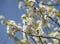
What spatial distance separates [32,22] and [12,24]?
0.79 feet

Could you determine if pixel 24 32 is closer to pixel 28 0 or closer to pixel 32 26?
pixel 32 26

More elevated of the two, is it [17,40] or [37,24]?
[37,24]

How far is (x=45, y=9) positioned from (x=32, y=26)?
25 cm

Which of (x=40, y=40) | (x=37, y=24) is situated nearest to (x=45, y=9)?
(x=37, y=24)

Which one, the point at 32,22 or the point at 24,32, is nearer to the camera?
the point at 24,32

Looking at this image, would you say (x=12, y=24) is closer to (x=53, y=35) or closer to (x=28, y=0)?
(x=28, y=0)

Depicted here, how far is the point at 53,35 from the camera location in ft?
7.95

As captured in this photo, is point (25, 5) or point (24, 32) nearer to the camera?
point (24, 32)

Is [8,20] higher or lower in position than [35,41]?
higher

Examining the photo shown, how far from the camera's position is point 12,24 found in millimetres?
2492

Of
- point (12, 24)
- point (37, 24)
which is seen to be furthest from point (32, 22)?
point (12, 24)

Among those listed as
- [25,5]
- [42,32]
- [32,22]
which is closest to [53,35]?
[42,32]

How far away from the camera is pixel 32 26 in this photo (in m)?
2.46

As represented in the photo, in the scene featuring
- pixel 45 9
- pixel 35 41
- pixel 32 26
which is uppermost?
pixel 45 9
